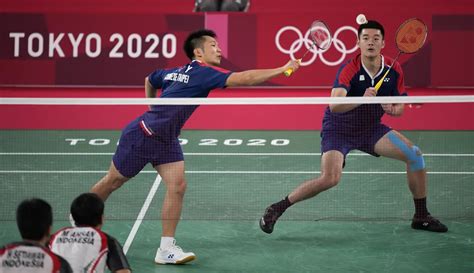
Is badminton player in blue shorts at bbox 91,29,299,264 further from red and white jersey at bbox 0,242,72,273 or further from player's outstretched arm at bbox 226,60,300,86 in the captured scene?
red and white jersey at bbox 0,242,72,273

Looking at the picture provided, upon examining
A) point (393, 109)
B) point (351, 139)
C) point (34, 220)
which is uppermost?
point (393, 109)

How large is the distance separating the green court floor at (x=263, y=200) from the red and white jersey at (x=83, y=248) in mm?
2124

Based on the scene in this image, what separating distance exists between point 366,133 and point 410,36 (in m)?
0.88

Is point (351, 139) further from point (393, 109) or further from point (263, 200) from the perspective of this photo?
point (263, 200)

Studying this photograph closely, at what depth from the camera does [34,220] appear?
4.66 meters

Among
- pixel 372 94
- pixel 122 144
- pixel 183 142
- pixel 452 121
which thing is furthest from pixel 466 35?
pixel 122 144

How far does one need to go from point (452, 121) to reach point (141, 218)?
5533 millimetres

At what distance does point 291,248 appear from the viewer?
767 centimetres

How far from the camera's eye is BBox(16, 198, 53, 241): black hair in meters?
4.67

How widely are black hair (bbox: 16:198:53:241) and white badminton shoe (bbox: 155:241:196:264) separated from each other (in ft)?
8.49

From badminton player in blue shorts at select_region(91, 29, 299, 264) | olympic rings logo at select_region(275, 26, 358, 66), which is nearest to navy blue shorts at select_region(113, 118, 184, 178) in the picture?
badminton player in blue shorts at select_region(91, 29, 299, 264)

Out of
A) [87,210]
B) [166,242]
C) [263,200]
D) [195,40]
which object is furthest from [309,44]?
[87,210]

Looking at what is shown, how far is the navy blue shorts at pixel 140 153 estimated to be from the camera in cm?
727

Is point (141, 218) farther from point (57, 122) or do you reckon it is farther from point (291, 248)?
point (57, 122)
